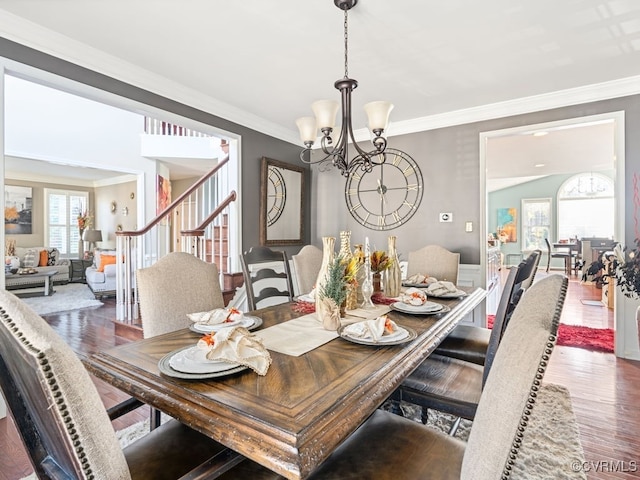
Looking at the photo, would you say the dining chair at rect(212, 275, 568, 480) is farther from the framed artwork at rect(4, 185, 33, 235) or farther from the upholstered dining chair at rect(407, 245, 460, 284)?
the framed artwork at rect(4, 185, 33, 235)

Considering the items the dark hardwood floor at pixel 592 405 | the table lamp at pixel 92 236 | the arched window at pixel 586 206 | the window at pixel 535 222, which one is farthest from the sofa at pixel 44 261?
the arched window at pixel 586 206

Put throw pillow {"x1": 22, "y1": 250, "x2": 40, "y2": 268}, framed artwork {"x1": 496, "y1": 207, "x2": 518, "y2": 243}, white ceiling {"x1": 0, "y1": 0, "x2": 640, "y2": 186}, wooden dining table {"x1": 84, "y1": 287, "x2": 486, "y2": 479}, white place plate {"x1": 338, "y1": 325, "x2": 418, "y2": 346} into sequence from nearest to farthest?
wooden dining table {"x1": 84, "y1": 287, "x2": 486, "y2": 479}, white place plate {"x1": 338, "y1": 325, "x2": 418, "y2": 346}, white ceiling {"x1": 0, "y1": 0, "x2": 640, "y2": 186}, throw pillow {"x1": 22, "y1": 250, "x2": 40, "y2": 268}, framed artwork {"x1": 496, "y1": 207, "x2": 518, "y2": 243}

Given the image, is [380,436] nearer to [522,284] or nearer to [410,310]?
[410,310]

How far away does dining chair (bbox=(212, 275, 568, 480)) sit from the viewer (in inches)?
23.9

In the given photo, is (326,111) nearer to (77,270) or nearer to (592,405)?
(592,405)

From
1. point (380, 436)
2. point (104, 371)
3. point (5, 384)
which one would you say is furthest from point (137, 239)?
point (380, 436)

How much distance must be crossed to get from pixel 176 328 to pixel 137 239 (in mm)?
2614

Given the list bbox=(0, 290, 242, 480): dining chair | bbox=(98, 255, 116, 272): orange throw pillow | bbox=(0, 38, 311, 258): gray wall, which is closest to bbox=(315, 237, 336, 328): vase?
bbox=(0, 290, 242, 480): dining chair

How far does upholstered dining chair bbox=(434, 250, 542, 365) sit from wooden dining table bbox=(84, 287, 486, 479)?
0.48m

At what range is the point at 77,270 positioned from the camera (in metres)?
8.16

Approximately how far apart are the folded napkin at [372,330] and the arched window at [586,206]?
1124cm

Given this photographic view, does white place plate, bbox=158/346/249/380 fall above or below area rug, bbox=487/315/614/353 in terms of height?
above

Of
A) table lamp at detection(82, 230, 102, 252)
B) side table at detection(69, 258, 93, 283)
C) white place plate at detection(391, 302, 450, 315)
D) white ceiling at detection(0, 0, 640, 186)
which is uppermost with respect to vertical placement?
white ceiling at detection(0, 0, 640, 186)

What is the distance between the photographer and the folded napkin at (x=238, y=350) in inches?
39.3
